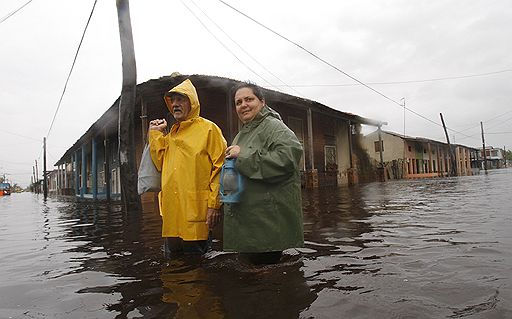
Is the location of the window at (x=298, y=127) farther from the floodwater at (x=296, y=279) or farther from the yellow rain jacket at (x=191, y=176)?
the yellow rain jacket at (x=191, y=176)

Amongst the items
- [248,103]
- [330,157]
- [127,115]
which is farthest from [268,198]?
[330,157]

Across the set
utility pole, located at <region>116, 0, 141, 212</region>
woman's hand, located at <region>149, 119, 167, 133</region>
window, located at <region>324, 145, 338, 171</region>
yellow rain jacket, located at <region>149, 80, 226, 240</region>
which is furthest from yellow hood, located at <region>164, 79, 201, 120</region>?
window, located at <region>324, 145, 338, 171</region>

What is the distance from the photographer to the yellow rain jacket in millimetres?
2898

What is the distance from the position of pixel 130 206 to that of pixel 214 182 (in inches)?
244

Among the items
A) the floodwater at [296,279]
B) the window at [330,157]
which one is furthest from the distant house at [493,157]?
the floodwater at [296,279]

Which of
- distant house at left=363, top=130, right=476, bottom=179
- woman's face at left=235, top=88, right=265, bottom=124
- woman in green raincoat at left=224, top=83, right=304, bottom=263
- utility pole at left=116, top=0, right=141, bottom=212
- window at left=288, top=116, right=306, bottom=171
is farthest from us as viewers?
distant house at left=363, top=130, right=476, bottom=179

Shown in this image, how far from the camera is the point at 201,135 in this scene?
9.92ft

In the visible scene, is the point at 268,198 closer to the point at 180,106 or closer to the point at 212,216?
the point at 212,216

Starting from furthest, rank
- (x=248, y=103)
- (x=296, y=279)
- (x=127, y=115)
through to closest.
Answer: (x=127, y=115), (x=248, y=103), (x=296, y=279)

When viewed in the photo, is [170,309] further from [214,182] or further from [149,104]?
[149,104]

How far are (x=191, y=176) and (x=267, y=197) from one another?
0.77 metres

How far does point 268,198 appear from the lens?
8.22 ft

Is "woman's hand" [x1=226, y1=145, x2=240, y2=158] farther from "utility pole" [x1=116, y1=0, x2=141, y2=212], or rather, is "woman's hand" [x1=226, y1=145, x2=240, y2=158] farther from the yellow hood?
"utility pole" [x1=116, y1=0, x2=141, y2=212]

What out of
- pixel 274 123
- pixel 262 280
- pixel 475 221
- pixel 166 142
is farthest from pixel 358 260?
pixel 475 221
